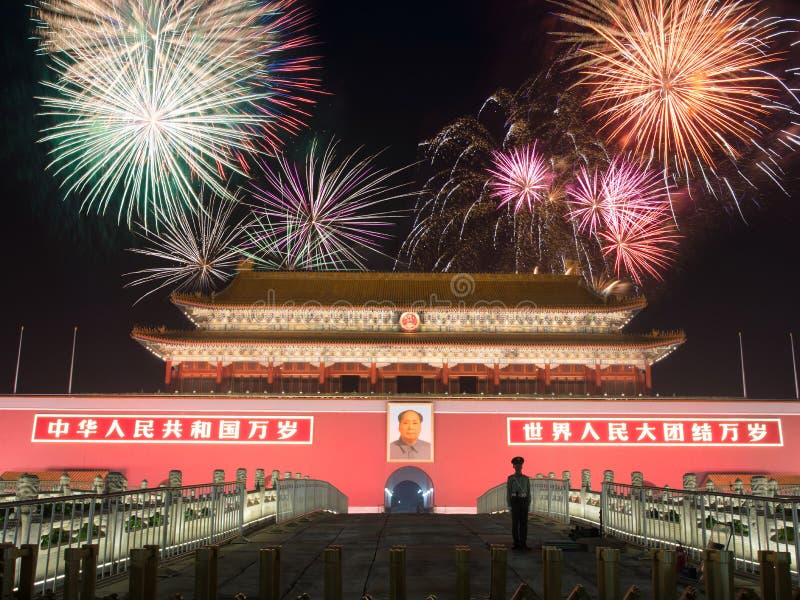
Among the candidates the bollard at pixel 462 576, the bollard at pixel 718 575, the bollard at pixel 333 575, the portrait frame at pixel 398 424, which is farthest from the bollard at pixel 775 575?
the portrait frame at pixel 398 424

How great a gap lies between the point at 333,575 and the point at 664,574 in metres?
2.33

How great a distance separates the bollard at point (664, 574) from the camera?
202 inches

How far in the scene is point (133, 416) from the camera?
26.4 metres

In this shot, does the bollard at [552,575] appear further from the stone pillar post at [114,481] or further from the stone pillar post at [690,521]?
the stone pillar post at [114,481]

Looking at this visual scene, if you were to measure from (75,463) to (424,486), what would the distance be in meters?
12.4

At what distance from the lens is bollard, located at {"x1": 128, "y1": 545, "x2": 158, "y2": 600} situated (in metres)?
4.84

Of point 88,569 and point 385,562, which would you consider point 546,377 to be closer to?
point 385,562

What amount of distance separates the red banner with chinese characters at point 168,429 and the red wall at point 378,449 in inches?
9.1

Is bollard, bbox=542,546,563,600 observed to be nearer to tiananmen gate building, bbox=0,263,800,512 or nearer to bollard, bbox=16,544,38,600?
bollard, bbox=16,544,38,600

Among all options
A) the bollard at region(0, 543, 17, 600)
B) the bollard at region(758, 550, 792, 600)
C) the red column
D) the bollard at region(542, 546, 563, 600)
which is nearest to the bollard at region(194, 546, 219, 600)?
the bollard at region(0, 543, 17, 600)

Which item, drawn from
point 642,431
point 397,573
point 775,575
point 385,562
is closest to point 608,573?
point 775,575

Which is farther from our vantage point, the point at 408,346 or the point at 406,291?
the point at 406,291

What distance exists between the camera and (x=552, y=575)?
483cm

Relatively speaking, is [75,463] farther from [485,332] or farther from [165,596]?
[165,596]
